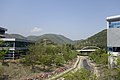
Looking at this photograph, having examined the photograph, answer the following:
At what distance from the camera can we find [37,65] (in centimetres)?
6044

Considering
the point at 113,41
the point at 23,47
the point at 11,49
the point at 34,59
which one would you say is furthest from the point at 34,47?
the point at 113,41

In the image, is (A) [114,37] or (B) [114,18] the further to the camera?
(B) [114,18]

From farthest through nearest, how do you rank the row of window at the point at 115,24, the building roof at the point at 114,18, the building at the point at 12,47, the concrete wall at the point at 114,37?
the building at the point at 12,47
the row of window at the point at 115,24
the building roof at the point at 114,18
the concrete wall at the point at 114,37

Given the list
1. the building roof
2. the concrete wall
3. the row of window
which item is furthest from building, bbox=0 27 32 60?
the row of window

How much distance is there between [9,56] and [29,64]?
11.3 metres

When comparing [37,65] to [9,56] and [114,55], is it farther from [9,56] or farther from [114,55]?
[114,55]

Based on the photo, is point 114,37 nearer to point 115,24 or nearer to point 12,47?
point 115,24

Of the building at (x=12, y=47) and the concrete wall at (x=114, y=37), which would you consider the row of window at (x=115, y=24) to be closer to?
the concrete wall at (x=114, y=37)

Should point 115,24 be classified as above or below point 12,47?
above

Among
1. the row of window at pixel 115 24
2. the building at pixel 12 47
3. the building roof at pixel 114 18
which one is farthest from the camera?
the building at pixel 12 47

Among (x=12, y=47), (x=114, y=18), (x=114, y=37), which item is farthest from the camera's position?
(x=12, y=47)

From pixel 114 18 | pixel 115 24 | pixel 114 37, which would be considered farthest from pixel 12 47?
pixel 115 24

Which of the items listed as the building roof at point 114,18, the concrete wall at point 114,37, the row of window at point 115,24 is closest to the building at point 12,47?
the concrete wall at point 114,37

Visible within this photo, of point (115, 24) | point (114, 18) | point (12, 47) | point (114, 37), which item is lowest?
point (12, 47)
